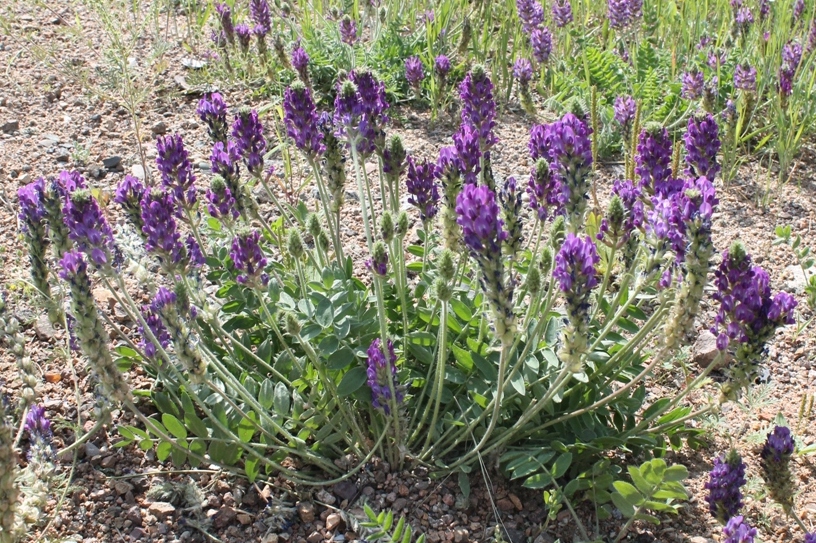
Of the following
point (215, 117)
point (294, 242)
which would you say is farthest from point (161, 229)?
point (215, 117)

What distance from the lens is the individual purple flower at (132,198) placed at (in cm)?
259

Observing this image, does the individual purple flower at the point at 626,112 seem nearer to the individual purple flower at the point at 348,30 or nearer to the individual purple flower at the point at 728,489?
the individual purple flower at the point at 348,30

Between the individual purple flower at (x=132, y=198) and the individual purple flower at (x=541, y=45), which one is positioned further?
the individual purple flower at (x=541, y=45)

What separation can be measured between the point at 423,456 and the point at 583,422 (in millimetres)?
574

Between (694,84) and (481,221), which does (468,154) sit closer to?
(481,221)

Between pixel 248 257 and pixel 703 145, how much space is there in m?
Result: 1.59

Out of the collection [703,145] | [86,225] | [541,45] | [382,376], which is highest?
[86,225]

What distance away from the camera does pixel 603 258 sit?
4027 millimetres

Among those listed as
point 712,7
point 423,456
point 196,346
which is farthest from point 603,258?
point 712,7

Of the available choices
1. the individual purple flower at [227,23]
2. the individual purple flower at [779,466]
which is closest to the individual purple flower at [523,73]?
the individual purple flower at [227,23]

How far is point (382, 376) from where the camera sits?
2.63 meters

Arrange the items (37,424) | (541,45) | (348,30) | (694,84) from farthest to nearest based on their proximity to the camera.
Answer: (541,45)
(694,84)
(348,30)
(37,424)

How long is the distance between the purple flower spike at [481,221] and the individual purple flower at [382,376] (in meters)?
0.60

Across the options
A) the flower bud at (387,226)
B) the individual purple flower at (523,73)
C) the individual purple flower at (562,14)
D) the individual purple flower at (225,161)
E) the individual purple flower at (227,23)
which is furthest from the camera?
the individual purple flower at (562,14)
